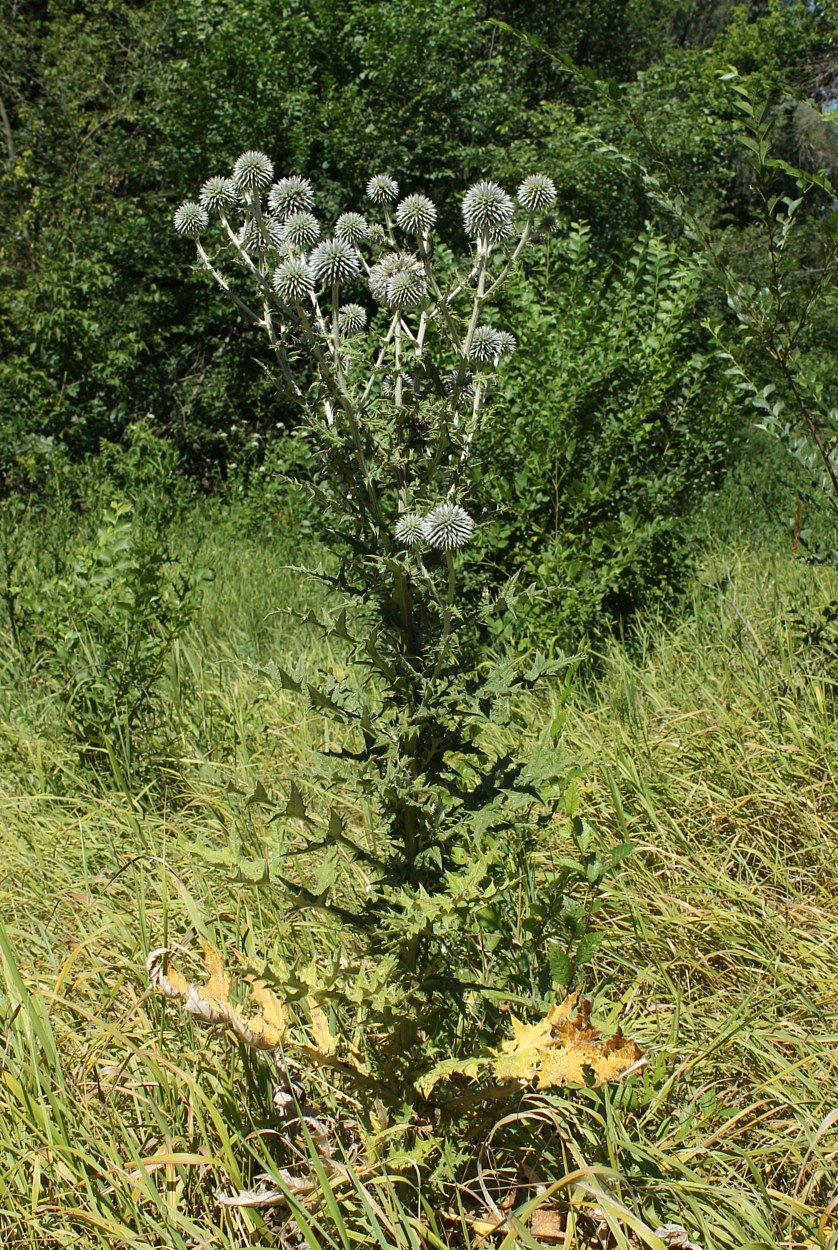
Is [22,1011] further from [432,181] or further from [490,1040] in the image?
[432,181]

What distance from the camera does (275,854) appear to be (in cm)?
202

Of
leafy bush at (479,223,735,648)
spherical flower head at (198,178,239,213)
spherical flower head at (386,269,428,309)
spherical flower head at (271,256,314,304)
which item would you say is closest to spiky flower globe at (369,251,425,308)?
spherical flower head at (386,269,428,309)

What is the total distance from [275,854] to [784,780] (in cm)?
170

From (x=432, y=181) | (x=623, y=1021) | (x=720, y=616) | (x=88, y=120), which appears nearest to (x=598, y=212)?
(x=432, y=181)

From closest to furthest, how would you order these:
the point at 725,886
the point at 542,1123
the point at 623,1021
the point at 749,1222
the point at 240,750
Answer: the point at 749,1222
the point at 542,1123
the point at 623,1021
the point at 725,886
the point at 240,750

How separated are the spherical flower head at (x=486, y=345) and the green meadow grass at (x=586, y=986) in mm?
813

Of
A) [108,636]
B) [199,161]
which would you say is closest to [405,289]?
[108,636]

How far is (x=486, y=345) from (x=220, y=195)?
2.01ft

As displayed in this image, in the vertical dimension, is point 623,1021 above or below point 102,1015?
above

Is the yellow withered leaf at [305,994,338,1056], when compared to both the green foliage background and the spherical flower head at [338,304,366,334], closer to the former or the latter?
the spherical flower head at [338,304,366,334]

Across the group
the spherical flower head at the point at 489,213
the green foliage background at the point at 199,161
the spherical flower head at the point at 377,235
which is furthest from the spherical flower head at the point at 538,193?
the green foliage background at the point at 199,161

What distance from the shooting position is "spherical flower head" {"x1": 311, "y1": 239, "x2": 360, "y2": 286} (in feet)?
6.63

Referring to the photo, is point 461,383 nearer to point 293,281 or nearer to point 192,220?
point 293,281

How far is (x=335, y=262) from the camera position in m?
2.02
